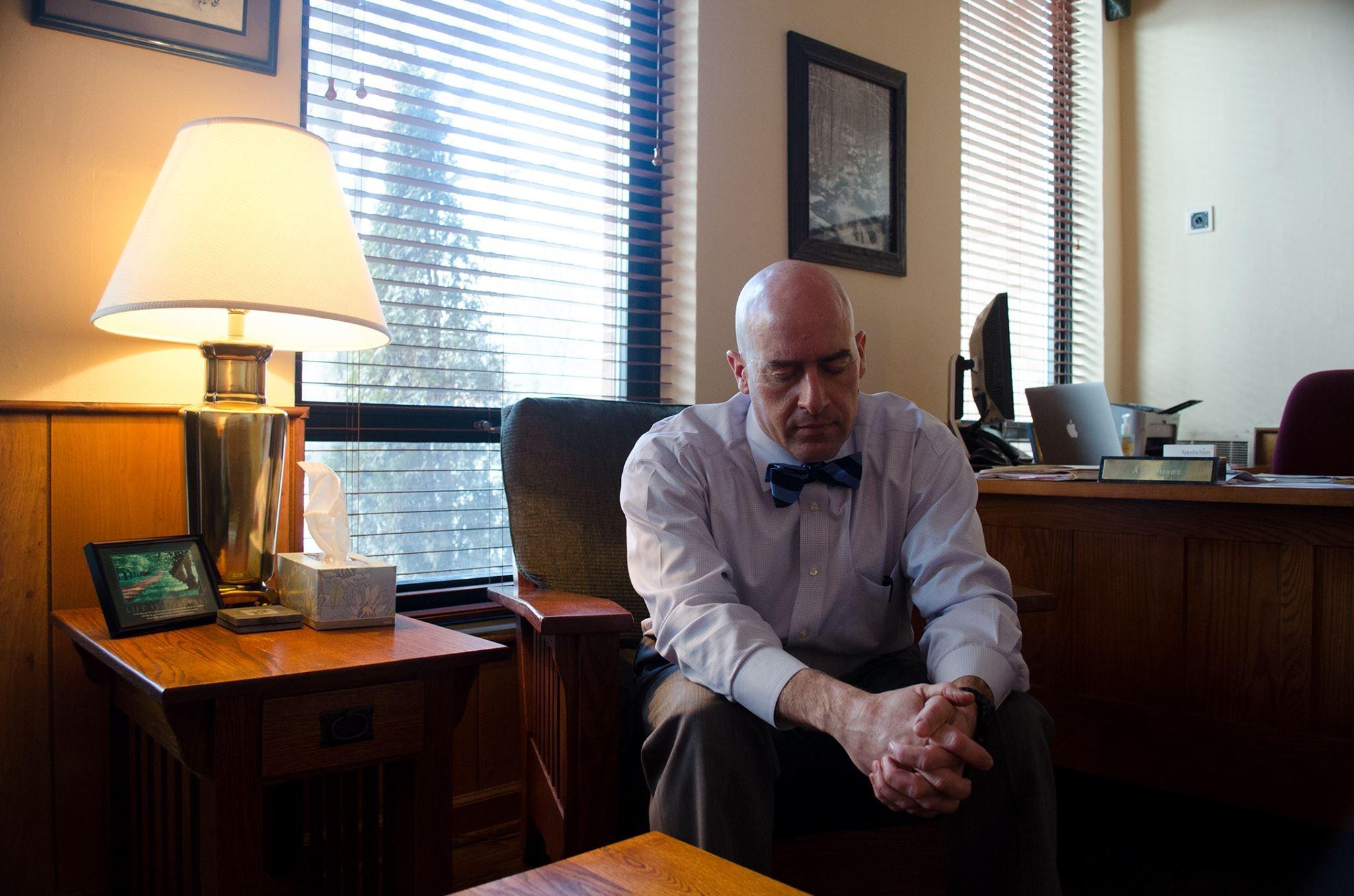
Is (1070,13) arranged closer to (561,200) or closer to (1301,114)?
(1301,114)

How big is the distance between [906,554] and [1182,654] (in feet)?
2.77

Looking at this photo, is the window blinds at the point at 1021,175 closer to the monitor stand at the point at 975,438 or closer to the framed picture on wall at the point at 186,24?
the monitor stand at the point at 975,438

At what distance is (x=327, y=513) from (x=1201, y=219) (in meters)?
3.81

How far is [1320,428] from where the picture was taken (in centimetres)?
264

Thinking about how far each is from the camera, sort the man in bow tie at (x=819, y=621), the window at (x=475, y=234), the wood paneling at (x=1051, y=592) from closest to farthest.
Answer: the man in bow tie at (x=819, y=621) < the window at (x=475, y=234) < the wood paneling at (x=1051, y=592)

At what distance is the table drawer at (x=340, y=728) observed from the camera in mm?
1181

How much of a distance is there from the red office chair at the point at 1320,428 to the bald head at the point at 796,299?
5.99 feet

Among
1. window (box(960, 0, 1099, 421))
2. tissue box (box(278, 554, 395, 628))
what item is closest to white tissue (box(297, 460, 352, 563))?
tissue box (box(278, 554, 395, 628))

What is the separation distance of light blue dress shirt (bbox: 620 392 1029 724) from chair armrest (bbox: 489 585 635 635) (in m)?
0.06

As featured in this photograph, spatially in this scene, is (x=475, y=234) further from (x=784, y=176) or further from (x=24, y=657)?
(x=24, y=657)

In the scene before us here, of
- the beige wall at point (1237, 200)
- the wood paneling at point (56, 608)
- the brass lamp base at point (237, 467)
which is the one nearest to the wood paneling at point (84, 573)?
the wood paneling at point (56, 608)

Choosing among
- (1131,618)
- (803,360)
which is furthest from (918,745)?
(1131,618)

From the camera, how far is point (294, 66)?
182 cm

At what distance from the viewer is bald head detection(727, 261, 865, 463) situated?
4.90ft
